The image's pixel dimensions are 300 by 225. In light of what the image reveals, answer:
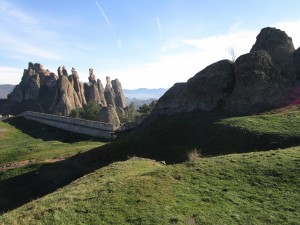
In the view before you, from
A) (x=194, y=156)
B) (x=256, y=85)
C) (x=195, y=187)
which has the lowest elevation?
(x=195, y=187)

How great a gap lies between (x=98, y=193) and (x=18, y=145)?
50327 mm

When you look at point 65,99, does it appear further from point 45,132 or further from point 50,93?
point 45,132

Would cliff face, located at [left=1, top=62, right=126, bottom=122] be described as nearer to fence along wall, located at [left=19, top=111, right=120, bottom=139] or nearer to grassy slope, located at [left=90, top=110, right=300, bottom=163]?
fence along wall, located at [left=19, top=111, right=120, bottom=139]

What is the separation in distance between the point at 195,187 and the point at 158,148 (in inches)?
824

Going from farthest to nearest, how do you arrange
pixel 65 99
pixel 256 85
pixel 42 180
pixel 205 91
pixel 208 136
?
pixel 65 99 → pixel 205 91 → pixel 256 85 → pixel 42 180 → pixel 208 136

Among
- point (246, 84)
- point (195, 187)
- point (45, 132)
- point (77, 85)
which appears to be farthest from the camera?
point (77, 85)

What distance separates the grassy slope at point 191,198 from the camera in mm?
18281

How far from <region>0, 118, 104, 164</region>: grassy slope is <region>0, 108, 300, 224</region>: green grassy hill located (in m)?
14.2

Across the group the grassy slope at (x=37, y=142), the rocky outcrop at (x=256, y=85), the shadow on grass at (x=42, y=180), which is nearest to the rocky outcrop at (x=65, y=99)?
the grassy slope at (x=37, y=142)

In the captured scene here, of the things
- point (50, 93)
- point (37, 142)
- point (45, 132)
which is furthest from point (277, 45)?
point (50, 93)

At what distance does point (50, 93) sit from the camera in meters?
161

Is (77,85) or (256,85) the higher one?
(77,85)

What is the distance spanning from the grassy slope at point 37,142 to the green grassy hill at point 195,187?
14.2 metres

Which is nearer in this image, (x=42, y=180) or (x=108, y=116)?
(x=42, y=180)
